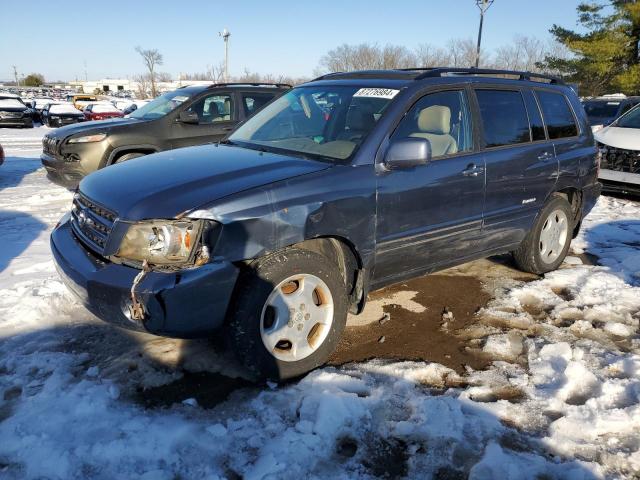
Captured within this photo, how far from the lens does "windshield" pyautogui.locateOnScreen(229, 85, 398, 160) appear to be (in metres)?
3.52

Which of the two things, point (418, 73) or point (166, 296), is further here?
point (418, 73)

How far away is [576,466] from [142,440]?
6.97ft

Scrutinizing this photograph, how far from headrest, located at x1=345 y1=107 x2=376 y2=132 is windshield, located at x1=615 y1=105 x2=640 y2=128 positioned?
8.08 meters

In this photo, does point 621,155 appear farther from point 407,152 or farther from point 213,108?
point 407,152

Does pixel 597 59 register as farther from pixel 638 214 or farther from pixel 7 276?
pixel 7 276

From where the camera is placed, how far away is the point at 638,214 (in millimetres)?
7922

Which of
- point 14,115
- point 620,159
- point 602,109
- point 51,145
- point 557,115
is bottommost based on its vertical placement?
point 620,159

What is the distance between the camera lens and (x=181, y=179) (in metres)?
3.02

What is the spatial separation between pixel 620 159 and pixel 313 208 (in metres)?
7.96

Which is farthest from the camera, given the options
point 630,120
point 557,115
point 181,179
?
point 630,120

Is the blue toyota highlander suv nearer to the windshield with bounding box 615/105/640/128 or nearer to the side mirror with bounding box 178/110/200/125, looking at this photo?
the side mirror with bounding box 178/110/200/125

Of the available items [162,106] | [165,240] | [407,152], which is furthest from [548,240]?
[162,106]

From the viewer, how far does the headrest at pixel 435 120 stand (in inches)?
147

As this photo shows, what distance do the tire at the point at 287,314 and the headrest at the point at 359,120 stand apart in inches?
39.4
